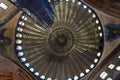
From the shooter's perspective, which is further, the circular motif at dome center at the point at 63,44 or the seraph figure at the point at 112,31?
the circular motif at dome center at the point at 63,44

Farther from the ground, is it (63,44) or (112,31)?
(112,31)

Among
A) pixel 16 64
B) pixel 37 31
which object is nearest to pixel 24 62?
pixel 16 64

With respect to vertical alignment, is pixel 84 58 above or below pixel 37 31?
below

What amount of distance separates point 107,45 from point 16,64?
238 inches

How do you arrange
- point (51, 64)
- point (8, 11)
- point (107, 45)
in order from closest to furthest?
point (8, 11) → point (107, 45) → point (51, 64)

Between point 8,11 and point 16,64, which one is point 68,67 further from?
point 8,11

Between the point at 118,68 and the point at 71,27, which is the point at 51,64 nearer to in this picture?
the point at 71,27

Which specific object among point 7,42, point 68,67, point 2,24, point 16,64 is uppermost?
point 2,24

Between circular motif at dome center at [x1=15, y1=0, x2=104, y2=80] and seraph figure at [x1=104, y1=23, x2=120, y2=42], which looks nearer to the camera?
seraph figure at [x1=104, y1=23, x2=120, y2=42]

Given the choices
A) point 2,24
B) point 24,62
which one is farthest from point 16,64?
point 2,24

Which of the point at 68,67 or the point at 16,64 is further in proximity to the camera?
the point at 68,67

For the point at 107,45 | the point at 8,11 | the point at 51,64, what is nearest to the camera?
the point at 8,11

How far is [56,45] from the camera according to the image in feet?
73.9

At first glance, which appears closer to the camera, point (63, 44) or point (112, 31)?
point (112, 31)
